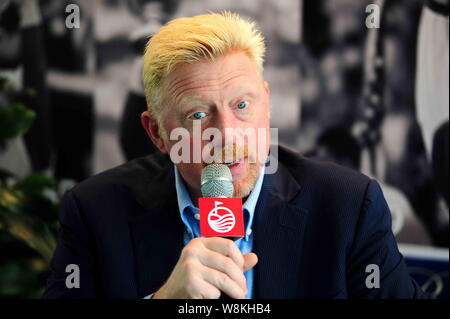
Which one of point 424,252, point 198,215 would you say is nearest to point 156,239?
point 198,215

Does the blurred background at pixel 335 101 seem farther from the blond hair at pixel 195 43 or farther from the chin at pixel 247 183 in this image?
the chin at pixel 247 183

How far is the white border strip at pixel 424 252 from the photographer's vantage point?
2627 millimetres

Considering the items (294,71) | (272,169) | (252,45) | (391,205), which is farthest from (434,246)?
(252,45)

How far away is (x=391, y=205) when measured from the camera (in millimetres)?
2686

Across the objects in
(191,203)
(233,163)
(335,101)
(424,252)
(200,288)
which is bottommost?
(424,252)

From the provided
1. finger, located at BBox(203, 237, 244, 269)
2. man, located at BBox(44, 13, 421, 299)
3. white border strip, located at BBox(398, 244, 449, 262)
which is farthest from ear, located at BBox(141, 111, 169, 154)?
white border strip, located at BBox(398, 244, 449, 262)

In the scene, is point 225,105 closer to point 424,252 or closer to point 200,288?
point 200,288

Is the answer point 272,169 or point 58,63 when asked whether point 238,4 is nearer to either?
point 58,63

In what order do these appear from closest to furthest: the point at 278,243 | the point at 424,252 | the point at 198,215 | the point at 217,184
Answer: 1. the point at 217,184
2. the point at 278,243
3. the point at 198,215
4. the point at 424,252

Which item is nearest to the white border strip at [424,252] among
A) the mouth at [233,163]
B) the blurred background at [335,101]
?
the blurred background at [335,101]

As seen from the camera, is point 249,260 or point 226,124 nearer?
point 249,260

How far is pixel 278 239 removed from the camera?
140 cm

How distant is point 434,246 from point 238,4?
158cm

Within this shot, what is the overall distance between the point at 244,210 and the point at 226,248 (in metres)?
0.47
